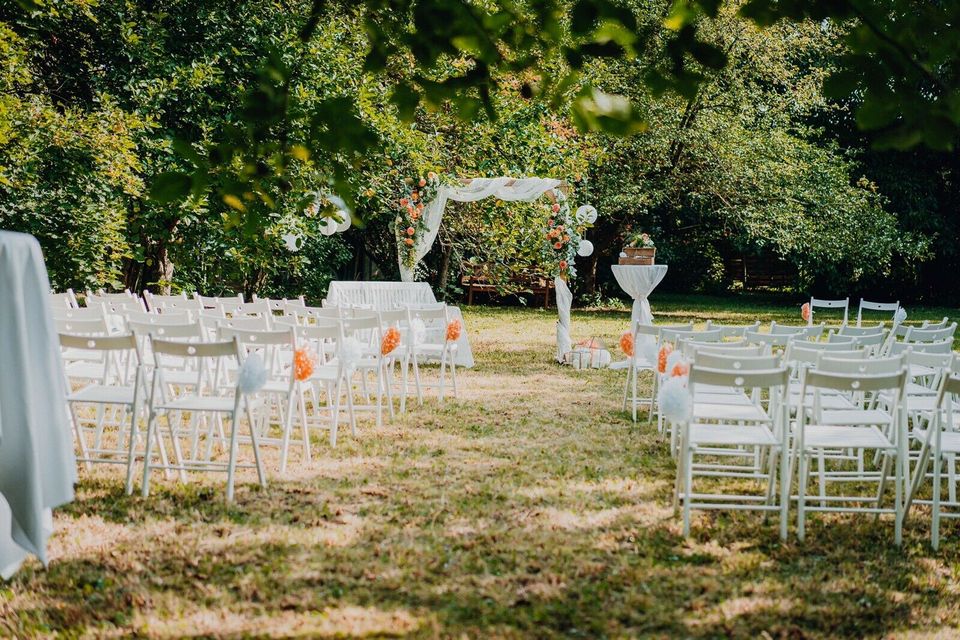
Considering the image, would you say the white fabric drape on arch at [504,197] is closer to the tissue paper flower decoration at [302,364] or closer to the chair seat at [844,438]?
the tissue paper flower decoration at [302,364]

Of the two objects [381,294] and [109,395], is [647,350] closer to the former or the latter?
[109,395]

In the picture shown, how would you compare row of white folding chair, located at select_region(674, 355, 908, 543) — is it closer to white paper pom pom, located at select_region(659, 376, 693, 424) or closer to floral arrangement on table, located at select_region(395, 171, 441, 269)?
white paper pom pom, located at select_region(659, 376, 693, 424)

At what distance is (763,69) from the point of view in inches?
761

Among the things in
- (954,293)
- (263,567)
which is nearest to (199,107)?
(263,567)

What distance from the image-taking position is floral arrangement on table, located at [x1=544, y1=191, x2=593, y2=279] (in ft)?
39.0

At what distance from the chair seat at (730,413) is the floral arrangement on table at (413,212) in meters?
7.57

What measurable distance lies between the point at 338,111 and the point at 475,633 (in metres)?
1.94

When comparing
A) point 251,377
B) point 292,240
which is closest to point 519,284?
point 292,240

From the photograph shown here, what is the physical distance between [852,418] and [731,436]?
854 mm

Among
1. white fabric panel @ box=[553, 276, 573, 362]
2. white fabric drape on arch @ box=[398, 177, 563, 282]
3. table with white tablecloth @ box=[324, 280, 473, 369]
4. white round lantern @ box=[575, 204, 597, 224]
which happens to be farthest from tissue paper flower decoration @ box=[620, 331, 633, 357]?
white round lantern @ box=[575, 204, 597, 224]

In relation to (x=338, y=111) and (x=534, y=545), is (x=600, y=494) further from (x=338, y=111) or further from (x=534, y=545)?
(x=338, y=111)

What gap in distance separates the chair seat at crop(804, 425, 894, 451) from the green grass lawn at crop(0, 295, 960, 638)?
48 cm

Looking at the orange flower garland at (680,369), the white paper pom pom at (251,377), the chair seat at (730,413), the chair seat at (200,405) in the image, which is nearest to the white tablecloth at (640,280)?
the orange flower garland at (680,369)

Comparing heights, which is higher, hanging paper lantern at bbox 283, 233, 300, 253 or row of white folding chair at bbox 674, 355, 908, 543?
hanging paper lantern at bbox 283, 233, 300, 253
